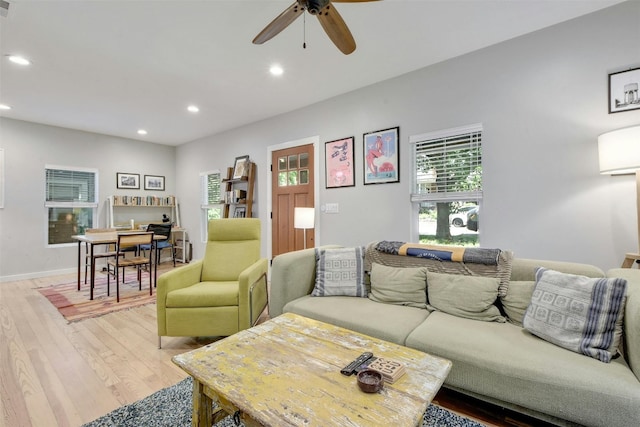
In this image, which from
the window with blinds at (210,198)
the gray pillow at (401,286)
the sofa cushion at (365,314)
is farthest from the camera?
the window with blinds at (210,198)

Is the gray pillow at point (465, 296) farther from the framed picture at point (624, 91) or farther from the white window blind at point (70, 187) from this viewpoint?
the white window blind at point (70, 187)

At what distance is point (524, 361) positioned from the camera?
135cm

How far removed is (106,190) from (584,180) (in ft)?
23.4

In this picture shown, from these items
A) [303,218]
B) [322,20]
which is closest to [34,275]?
[303,218]

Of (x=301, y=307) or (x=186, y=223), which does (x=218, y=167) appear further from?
(x=301, y=307)

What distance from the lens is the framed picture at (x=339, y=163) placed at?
3.58m

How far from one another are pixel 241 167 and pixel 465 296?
4.04 meters

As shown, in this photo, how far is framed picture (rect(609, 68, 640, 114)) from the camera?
204cm

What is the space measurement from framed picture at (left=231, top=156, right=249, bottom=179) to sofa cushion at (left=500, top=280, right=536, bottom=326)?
13.1 feet

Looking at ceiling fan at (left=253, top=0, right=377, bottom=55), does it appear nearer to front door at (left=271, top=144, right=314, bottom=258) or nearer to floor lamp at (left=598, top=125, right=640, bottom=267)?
floor lamp at (left=598, top=125, right=640, bottom=267)

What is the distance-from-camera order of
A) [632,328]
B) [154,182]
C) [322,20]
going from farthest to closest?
[154,182] → [322,20] → [632,328]

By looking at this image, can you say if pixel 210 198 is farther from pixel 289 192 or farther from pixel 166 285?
pixel 166 285

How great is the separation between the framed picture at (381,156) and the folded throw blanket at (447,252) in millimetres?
1106

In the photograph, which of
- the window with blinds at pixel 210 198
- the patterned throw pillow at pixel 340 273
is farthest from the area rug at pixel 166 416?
the window with blinds at pixel 210 198
